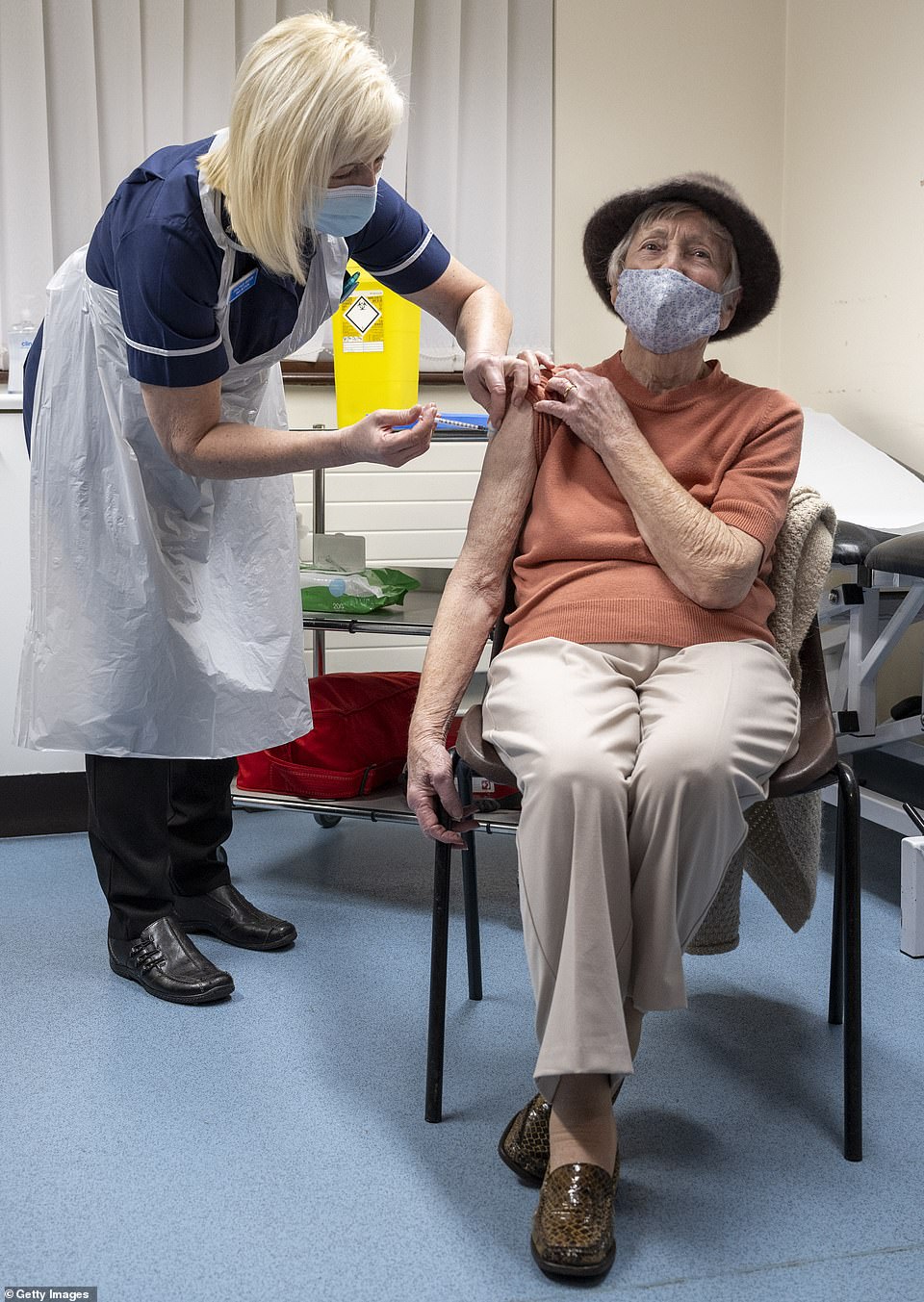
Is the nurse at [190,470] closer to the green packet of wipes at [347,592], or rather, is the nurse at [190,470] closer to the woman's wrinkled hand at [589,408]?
the woman's wrinkled hand at [589,408]

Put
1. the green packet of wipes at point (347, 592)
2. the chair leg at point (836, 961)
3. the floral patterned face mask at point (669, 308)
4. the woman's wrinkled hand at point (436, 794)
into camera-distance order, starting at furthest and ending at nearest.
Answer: the green packet of wipes at point (347, 592) < the chair leg at point (836, 961) < the floral patterned face mask at point (669, 308) < the woman's wrinkled hand at point (436, 794)

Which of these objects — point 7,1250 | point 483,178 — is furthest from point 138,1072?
point 483,178

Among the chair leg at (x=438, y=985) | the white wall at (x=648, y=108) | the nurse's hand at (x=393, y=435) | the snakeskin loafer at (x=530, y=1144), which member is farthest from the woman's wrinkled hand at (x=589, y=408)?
the white wall at (x=648, y=108)

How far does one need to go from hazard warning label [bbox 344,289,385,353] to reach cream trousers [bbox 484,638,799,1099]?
135 cm

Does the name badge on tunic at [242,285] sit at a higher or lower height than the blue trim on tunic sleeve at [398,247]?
lower

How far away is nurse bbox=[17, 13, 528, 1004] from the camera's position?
153cm

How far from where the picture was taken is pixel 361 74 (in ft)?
4.63

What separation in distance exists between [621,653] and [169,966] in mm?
945

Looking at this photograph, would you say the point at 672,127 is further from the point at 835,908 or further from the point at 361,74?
the point at 835,908

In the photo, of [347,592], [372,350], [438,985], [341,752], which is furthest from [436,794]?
[372,350]

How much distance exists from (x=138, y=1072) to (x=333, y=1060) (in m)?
0.28

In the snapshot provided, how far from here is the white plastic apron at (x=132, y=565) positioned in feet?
5.96

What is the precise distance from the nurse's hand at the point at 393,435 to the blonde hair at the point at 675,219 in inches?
15.7

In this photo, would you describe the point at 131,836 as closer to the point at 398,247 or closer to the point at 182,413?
the point at 182,413
